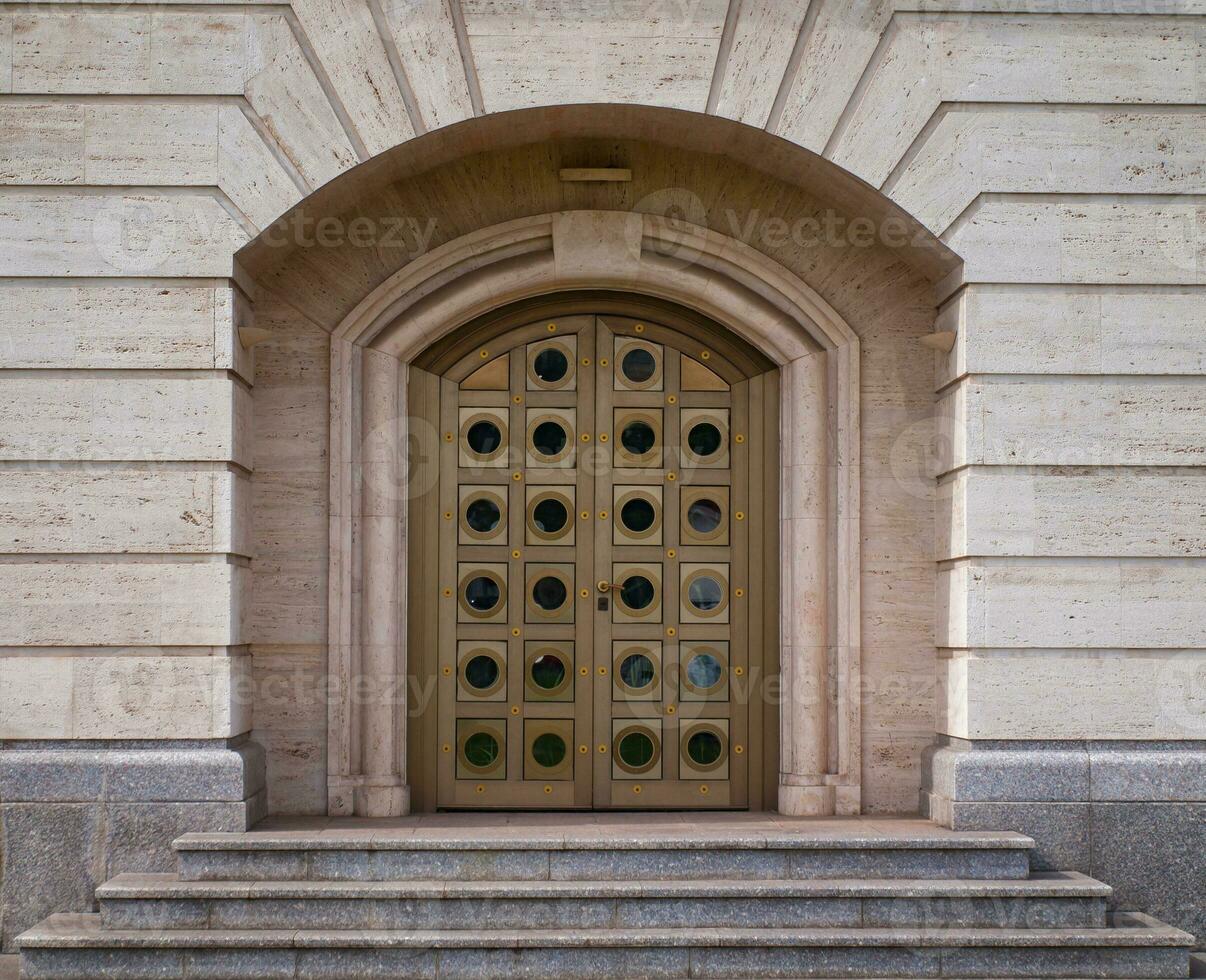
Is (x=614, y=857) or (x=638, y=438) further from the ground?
(x=638, y=438)

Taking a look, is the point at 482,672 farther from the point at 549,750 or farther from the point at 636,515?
the point at 636,515

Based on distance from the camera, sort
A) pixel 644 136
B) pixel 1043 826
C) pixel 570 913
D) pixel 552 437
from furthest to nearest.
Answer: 1. pixel 552 437
2. pixel 644 136
3. pixel 1043 826
4. pixel 570 913

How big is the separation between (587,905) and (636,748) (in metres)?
1.78

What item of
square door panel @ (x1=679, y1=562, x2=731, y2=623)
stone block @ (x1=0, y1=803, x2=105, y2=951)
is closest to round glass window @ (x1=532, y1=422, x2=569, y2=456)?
square door panel @ (x1=679, y1=562, x2=731, y2=623)

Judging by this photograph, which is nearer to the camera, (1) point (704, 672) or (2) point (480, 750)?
(2) point (480, 750)

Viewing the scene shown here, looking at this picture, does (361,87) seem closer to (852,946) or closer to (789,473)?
(789,473)

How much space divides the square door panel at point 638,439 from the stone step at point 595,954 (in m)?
3.03

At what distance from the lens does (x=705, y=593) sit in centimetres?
848

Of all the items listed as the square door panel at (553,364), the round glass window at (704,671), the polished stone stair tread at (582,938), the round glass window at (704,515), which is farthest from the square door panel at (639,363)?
the polished stone stair tread at (582,938)

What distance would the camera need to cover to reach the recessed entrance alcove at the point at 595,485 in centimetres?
803

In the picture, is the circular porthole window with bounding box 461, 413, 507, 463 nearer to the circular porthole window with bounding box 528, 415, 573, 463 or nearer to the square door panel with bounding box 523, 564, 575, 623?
the circular porthole window with bounding box 528, 415, 573, 463

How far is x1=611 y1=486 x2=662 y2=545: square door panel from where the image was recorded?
27.7 feet

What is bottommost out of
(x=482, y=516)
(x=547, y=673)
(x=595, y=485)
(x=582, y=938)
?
(x=582, y=938)

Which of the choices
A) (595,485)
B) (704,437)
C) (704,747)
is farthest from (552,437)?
(704,747)
